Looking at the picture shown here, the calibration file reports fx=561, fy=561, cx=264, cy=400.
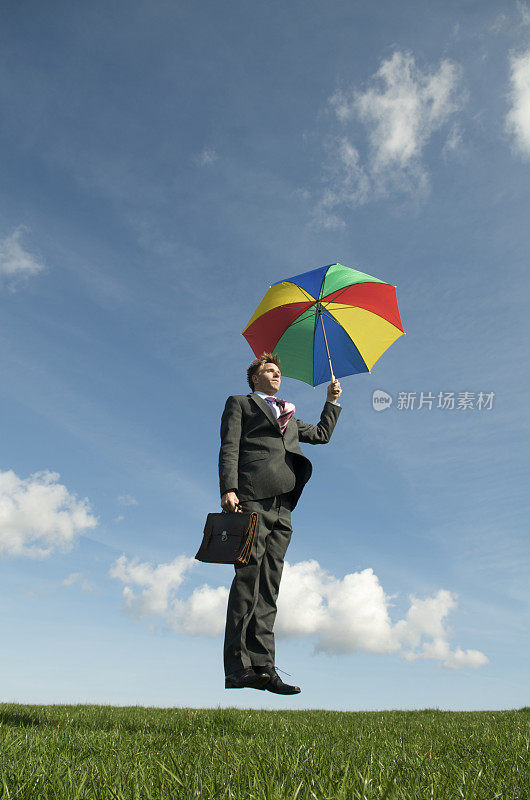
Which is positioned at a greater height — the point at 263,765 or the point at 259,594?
the point at 259,594

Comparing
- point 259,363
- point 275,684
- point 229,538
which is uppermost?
point 259,363

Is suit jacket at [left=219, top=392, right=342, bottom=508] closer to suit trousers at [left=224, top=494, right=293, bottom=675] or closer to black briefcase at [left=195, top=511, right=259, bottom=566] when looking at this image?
suit trousers at [left=224, top=494, right=293, bottom=675]

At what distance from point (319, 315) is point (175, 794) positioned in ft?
17.7

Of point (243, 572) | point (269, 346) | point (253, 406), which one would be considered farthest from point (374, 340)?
point (243, 572)

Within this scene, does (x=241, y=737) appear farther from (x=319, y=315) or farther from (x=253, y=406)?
(x=319, y=315)

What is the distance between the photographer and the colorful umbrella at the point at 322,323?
6562mm

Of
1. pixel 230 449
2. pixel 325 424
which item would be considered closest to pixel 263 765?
pixel 230 449

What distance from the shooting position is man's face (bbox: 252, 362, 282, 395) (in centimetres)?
557

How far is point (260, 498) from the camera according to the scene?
485 centimetres

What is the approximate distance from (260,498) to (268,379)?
128 centimetres

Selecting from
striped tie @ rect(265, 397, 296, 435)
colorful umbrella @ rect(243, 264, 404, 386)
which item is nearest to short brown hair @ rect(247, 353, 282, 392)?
striped tie @ rect(265, 397, 296, 435)

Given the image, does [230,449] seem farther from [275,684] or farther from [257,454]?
[275,684]

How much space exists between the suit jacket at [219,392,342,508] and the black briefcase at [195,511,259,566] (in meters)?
0.30

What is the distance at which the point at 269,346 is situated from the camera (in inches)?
265
